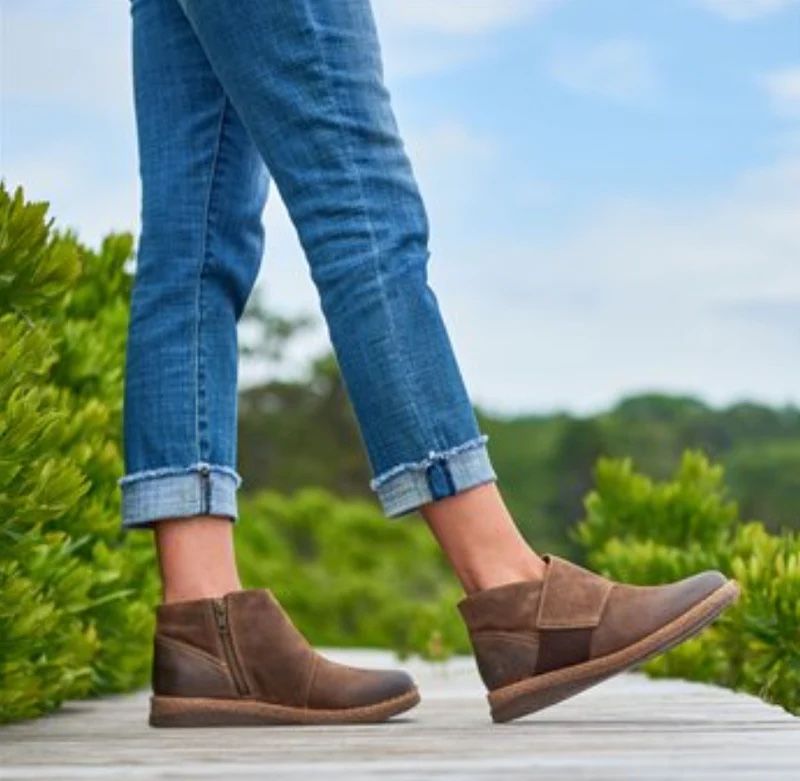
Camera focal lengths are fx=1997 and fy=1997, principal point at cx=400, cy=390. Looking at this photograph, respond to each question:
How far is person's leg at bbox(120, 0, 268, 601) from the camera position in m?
3.52

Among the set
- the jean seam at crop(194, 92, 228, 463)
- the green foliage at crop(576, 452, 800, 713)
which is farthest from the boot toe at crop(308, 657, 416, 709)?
the green foliage at crop(576, 452, 800, 713)

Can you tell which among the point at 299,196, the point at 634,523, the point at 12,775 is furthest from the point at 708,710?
the point at 634,523

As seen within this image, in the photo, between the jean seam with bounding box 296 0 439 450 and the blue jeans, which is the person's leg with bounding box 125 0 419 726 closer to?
the blue jeans

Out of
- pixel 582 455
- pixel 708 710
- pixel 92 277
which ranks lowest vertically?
pixel 708 710

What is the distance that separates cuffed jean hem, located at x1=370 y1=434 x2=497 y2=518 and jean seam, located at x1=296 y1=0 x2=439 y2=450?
0.14ft

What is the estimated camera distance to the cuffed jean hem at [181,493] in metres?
3.50

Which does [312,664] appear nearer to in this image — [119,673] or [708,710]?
[708,710]

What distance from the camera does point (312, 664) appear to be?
3.57m

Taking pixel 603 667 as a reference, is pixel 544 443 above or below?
above

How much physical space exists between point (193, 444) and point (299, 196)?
50cm

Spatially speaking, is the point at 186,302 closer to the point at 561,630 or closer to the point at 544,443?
the point at 561,630

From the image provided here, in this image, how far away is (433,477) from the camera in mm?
3289

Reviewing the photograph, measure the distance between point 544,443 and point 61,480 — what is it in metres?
54.8

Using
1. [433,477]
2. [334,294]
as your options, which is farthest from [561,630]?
[334,294]
